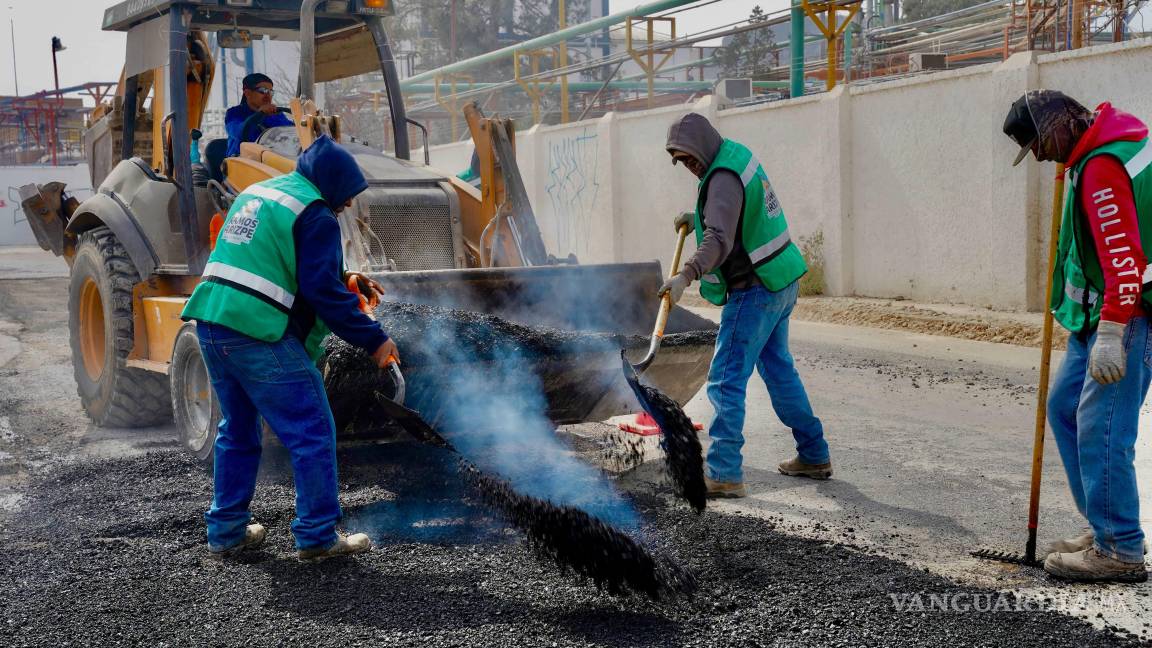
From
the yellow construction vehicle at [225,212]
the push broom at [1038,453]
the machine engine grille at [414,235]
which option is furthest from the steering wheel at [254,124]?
the push broom at [1038,453]

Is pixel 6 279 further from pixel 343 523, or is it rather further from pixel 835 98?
pixel 343 523

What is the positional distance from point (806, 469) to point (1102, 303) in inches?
75.6

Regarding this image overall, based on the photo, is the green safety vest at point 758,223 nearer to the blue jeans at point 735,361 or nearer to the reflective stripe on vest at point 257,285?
the blue jeans at point 735,361

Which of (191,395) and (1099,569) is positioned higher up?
(191,395)

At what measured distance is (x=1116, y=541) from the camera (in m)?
3.75

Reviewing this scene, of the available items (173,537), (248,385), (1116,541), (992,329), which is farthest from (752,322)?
(992,329)

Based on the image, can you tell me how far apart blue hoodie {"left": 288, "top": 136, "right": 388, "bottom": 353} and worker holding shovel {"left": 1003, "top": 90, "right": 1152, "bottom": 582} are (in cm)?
246

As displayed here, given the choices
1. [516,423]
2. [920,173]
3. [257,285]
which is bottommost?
[516,423]

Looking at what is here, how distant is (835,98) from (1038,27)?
468cm

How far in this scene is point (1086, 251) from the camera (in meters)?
3.76

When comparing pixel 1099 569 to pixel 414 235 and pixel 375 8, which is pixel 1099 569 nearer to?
pixel 414 235

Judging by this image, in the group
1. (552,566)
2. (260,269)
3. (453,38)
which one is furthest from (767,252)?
(453,38)

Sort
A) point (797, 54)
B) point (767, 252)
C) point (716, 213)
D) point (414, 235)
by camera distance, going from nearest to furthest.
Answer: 1. point (716, 213)
2. point (767, 252)
3. point (414, 235)
4. point (797, 54)

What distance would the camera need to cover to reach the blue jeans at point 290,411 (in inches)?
164
